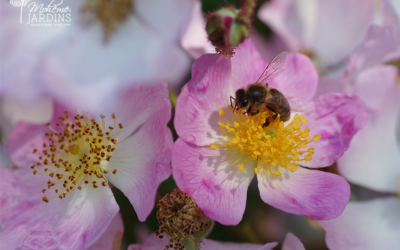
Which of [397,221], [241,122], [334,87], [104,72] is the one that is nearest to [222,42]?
[241,122]

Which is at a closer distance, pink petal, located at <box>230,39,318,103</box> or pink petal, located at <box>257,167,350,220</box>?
pink petal, located at <box>257,167,350,220</box>

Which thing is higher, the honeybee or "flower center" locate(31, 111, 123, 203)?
the honeybee

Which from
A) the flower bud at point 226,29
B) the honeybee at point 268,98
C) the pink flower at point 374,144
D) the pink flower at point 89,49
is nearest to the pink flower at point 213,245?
the pink flower at point 374,144

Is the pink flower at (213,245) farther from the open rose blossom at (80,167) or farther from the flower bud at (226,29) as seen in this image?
the flower bud at (226,29)

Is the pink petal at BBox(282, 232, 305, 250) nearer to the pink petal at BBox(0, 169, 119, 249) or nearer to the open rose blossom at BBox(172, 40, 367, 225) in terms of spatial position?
the open rose blossom at BBox(172, 40, 367, 225)

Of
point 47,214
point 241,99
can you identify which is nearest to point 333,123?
point 241,99

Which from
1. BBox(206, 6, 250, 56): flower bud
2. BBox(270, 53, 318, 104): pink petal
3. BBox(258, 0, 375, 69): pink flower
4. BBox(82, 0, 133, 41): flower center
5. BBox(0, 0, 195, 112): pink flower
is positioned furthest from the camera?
BBox(82, 0, 133, 41): flower center

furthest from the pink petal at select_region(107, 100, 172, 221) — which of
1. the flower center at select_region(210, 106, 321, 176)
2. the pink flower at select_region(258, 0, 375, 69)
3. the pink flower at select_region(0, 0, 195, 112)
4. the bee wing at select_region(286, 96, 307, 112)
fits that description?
the pink flower at select_region(258, 0, 375, 69)
